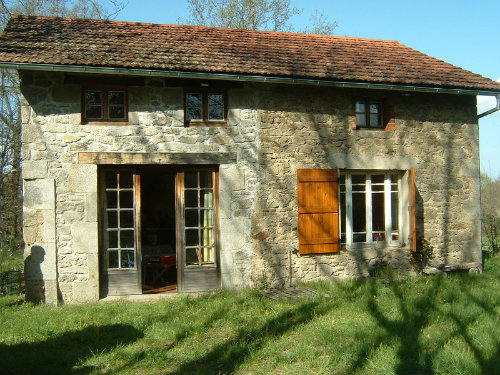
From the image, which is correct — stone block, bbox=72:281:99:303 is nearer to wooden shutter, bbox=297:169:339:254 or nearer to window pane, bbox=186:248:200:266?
window pane, bbox=186:248:200:266

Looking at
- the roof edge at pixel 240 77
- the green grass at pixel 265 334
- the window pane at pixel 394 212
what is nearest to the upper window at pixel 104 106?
the roof edge at pixel 240 77

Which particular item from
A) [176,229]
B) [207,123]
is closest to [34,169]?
[176,229]

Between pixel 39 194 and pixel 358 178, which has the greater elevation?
pixel 358 178

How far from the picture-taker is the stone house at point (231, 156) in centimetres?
724

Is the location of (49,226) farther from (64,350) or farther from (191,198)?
(64,350)

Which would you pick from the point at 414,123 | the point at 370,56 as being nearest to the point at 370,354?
the point at 414,123

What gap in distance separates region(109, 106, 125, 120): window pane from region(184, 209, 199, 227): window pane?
1.92m

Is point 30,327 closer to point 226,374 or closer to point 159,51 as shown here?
point 226,374

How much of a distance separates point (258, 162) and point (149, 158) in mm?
1838

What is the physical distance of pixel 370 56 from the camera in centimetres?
933

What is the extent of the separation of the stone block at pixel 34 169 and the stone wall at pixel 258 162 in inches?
0.6

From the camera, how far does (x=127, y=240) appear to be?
24.9 ft

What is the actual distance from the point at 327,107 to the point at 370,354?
478 cm

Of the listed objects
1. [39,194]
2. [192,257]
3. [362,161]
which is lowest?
[192,257]
